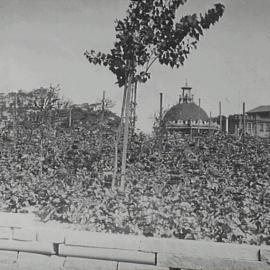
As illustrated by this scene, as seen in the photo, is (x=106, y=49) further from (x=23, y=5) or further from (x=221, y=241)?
(x=221, y=241)

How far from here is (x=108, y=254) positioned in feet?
A: 8.86

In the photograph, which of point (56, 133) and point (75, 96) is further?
point (56, 133)

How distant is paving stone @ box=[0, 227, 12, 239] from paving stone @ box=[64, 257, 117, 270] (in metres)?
→ 0.48

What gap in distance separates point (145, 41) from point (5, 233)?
2.07 metres

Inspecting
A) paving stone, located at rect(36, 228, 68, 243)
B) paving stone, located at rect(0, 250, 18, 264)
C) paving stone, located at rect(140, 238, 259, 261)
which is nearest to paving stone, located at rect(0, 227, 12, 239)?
paving stone, located at rect(0, 250, 18, 264)

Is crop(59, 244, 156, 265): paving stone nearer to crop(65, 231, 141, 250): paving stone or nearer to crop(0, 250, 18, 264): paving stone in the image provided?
crop(65, 231, 141, 250): paving stone

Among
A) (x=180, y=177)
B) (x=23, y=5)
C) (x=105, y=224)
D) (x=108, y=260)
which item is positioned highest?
(x=23, y=5)

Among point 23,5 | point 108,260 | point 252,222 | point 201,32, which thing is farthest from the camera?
point 23,5

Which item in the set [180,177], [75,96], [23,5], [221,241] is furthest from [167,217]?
[23,5]

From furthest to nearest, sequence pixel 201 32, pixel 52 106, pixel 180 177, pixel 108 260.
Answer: pixel 52 106 < pixel 180 177 < pixel 201 32 < pixel 108 260

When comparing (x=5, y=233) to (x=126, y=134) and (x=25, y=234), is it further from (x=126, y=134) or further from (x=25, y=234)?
(x=126, y=134)

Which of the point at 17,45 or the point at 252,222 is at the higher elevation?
the point at 17,45

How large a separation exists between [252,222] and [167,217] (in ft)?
2.04

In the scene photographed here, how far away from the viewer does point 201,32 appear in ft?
11.5
